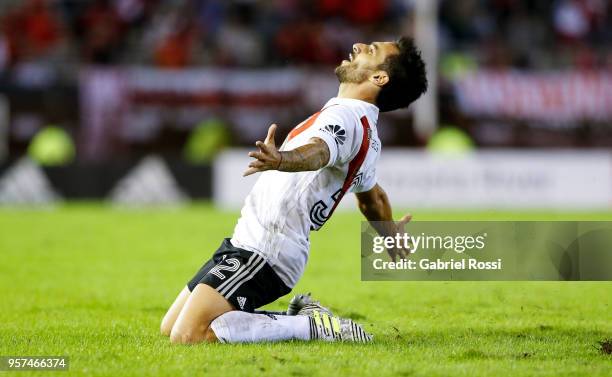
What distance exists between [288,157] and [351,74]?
1.23m

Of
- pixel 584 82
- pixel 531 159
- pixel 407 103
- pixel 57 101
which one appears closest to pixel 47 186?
pixel 57 101

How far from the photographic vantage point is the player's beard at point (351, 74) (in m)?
6.88

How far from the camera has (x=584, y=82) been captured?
24.0 metres

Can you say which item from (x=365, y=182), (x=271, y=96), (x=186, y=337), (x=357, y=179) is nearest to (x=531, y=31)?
(x=271, y=96)

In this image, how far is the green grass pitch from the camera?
19.7 ft

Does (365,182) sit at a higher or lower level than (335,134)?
lower

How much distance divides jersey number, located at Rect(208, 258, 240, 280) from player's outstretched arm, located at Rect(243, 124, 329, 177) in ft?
3.21

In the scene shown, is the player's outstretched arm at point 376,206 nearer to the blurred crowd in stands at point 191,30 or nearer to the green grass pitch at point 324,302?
the green grass pitch at point 324,302

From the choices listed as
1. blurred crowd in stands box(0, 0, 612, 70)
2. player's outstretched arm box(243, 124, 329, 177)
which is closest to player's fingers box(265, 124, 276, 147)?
player's outstretched arm box(243, 124, 329, 177)

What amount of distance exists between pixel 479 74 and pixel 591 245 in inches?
688

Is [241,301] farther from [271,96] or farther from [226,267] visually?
[271,96]

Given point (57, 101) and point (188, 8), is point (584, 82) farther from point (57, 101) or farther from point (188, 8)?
point (57, 101)

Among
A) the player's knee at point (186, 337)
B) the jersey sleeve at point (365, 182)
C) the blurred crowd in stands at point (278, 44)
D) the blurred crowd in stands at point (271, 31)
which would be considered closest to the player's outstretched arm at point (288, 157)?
the jersey sleeve at point (365, 182)

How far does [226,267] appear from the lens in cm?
675
